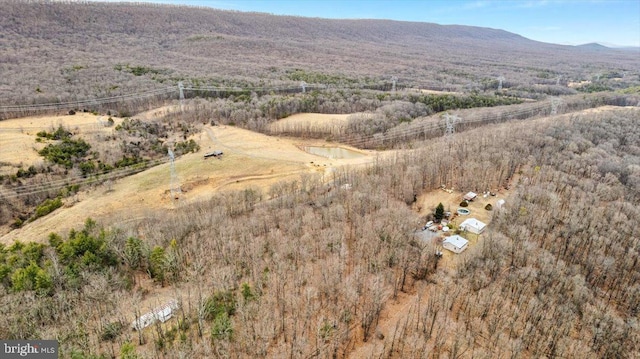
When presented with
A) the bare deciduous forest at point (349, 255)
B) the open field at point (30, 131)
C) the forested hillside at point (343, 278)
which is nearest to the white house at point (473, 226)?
the bare deciduous forest at point (349, 255)

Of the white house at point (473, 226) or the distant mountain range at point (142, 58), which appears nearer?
the white house at point (473, 226)

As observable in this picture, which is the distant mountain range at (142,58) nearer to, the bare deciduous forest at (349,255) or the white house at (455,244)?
the bare deciduous forest at (349,255)

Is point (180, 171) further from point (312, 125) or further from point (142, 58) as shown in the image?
point (142, 58)

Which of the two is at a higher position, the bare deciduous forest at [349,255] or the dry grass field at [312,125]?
the dry grass field at [312,125]

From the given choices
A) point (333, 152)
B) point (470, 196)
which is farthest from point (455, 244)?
point (333, 152)

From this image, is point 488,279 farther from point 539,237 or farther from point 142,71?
point 142,71

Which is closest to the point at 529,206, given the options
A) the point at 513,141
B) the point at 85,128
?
the point at 513,141
